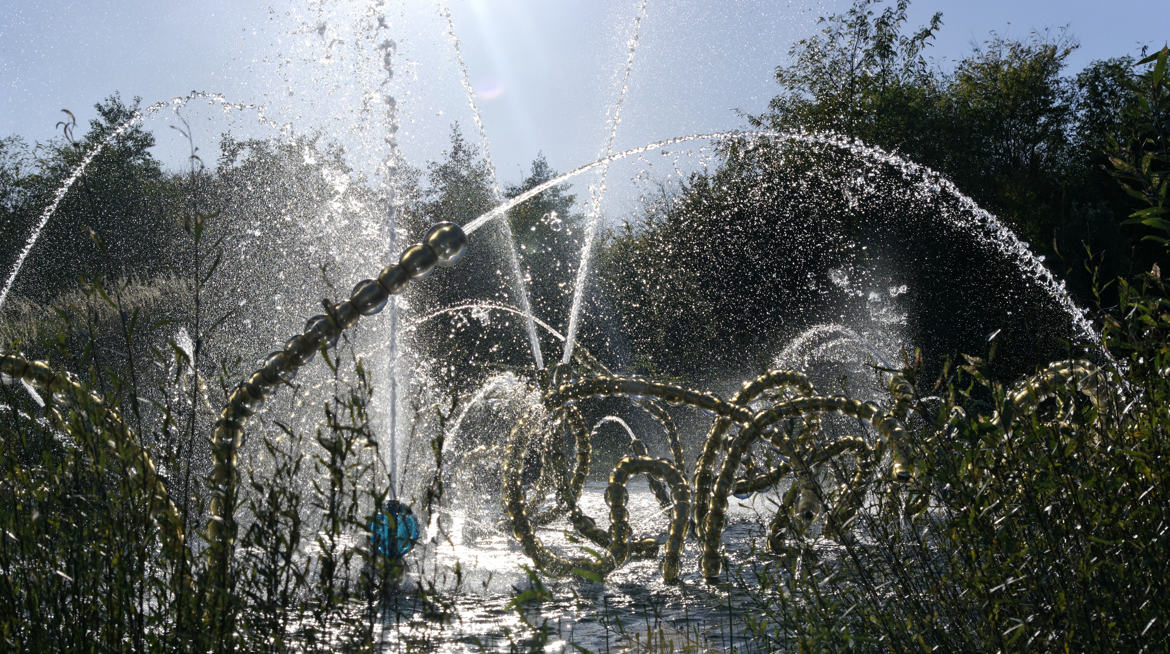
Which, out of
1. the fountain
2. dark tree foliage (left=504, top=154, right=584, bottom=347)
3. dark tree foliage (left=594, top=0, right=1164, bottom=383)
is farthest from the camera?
dark tree foliage (left=504, top=154, right=584, bottom=347)

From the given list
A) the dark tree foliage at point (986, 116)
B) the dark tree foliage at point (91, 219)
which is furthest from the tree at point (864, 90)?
the dark tree foliage at point (91, 219)

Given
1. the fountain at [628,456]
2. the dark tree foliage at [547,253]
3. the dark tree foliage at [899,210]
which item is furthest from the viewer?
the dark tree foliage at [547,253]

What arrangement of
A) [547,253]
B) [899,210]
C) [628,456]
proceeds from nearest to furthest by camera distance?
[628,456], [899,210], [547,253]

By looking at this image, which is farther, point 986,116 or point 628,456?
point 986,116

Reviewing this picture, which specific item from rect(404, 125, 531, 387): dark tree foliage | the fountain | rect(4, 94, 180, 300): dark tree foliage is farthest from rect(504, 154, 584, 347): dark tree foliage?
the fountain

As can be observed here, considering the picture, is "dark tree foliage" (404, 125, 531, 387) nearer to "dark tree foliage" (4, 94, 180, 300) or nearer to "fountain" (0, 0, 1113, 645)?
"dark tree foliage" (4, 94, 180, 300)

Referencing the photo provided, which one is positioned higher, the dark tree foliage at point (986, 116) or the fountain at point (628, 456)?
the dark tree foliage at point (986, 116)

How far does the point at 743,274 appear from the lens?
23.6m

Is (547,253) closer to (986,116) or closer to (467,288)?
(467,288)

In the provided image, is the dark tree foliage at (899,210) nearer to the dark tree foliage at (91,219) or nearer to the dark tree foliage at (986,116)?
the dark tree foliage at (986,116)

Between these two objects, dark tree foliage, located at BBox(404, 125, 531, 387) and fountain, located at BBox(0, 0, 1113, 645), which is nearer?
fountain, located at BBox(0, 0, 1113, 645)

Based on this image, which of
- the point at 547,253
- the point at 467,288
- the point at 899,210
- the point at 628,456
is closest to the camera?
the point at 628,456

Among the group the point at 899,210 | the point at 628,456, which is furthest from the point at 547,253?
the point at 628,456

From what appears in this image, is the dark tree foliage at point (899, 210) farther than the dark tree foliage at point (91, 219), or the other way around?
the dark tree foliage at point (91, 219)
